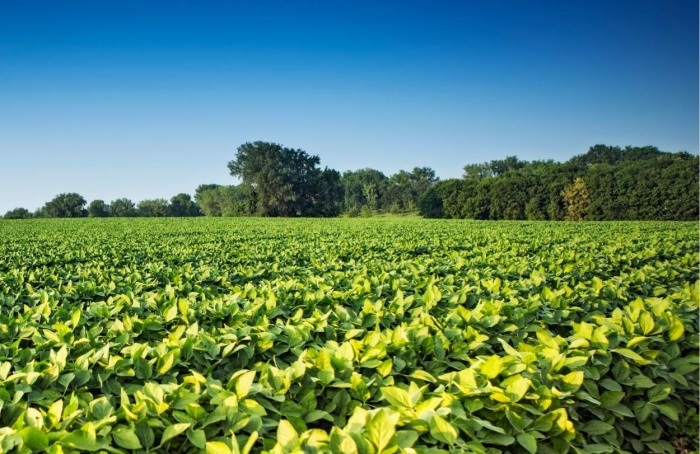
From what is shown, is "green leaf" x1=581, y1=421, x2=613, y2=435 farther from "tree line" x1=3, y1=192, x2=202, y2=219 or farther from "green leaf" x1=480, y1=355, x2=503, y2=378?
"tree line" x1=3, y1=192, x2=202, y2=219

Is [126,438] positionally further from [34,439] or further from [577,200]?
[577,200]

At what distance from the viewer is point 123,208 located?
111438 mm

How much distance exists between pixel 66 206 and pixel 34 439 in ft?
381

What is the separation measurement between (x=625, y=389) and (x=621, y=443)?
0.35m

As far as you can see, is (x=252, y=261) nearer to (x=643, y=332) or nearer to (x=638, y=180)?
(x=643, y=332)

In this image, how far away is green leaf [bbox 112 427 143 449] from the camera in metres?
1.49

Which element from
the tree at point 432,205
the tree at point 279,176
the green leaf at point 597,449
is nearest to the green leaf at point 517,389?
the green leaf at point 597,449

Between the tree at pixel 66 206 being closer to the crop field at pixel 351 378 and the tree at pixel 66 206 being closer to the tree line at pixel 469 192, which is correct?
the tree line at pixel 469 192

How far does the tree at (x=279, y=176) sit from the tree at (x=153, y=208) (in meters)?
54.9

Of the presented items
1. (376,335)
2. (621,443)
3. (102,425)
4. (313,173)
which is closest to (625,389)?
(621,443)

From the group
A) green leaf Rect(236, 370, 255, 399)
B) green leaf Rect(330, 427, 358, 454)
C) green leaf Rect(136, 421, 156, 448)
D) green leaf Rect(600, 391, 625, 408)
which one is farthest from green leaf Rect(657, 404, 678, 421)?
green leaf Rect(136, 421, 156, 448)

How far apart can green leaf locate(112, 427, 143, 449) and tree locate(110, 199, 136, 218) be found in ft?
394

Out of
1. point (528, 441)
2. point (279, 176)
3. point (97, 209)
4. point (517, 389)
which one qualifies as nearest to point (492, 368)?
point (517, 389)

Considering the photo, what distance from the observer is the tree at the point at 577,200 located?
47344 millimetres
